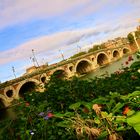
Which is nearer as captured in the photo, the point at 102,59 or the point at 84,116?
the point at 84,116

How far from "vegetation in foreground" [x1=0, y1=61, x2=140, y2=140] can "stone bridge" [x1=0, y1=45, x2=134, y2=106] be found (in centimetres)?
2335

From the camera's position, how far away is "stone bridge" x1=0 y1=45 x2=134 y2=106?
46.4m

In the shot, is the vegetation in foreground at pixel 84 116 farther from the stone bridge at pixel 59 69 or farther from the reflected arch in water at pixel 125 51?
the reflected arch in water at pixel 125 51

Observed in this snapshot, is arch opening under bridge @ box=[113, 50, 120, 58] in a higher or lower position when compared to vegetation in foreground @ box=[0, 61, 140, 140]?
higher

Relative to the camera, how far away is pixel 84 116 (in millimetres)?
2969

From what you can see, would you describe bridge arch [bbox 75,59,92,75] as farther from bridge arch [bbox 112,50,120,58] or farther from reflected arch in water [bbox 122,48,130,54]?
reflected arch in water [bbox 122,48,130,54]

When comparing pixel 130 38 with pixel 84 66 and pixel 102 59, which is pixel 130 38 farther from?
pixel 84 66

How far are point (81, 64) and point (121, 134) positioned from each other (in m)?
70.2

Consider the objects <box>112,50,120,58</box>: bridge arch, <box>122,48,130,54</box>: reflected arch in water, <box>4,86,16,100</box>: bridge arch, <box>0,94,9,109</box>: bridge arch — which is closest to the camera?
<box>0,94,9,109</box>: bridge arch

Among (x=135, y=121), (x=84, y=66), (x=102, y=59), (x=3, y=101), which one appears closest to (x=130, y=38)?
(x=102, y=59)

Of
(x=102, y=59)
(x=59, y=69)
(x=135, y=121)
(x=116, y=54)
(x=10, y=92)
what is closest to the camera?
(x=135, y=121)

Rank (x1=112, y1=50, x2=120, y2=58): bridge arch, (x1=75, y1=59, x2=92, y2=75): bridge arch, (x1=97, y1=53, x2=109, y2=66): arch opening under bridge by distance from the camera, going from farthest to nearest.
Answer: (x1=112, y1=50, x2=120, y2=58): bridge arch
(x1=97, y1=53, x2=109, y2=66): arch opening under bridge
(x1=75, y1=59, x2=92, y2=75): bridge arch

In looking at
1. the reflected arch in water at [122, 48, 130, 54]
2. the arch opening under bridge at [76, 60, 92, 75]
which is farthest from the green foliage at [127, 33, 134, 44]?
the arch opening under bridge at [76, 60, 92, 75]

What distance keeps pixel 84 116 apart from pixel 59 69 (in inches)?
2200
